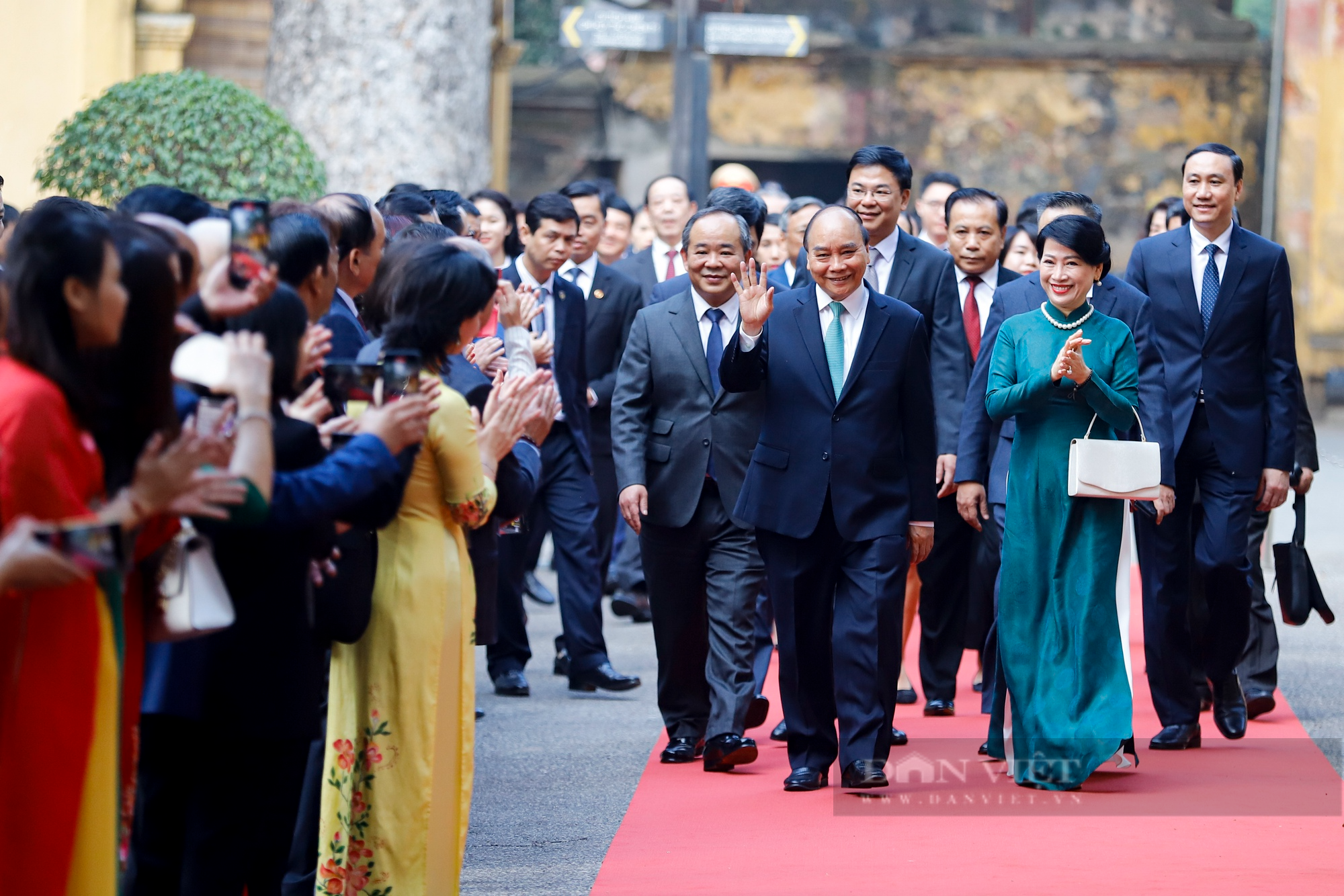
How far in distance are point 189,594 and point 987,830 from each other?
314 cm

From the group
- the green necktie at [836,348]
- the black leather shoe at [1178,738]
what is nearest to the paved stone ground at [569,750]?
the black leather shoe at [1178,738]

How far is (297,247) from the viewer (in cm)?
403

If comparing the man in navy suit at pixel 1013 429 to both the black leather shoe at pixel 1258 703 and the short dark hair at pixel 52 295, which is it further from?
the short dark hair at pixel 52 295

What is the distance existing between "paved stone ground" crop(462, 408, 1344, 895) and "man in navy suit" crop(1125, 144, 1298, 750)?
0.37 m

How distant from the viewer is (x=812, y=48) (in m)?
22.0

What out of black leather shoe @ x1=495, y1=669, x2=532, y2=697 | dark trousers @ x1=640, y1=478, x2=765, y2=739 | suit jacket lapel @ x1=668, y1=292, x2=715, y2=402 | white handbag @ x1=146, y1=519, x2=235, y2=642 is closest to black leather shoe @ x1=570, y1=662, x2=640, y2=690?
black leather shoe @ x1=495, y1=669, x2=532, y2=697

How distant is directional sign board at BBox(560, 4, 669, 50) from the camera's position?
15.1 m

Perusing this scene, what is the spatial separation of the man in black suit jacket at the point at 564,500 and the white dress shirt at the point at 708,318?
1.43 m

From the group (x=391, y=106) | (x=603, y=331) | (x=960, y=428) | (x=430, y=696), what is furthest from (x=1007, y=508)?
(x=391, y=106)

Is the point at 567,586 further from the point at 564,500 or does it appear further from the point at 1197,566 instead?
the point at 1197,566

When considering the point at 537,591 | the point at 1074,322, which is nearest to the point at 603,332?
the point at 537,591

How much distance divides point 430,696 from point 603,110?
18.7 m

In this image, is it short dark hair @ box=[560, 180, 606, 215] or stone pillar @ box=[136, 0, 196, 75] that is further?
stone pillar @ box=[136, 0, 196, 75]
